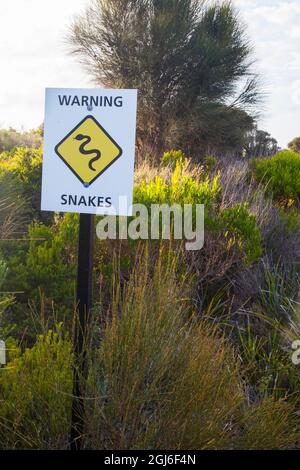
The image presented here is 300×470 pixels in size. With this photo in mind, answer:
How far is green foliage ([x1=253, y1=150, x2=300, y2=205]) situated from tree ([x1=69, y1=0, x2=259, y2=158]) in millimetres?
6118

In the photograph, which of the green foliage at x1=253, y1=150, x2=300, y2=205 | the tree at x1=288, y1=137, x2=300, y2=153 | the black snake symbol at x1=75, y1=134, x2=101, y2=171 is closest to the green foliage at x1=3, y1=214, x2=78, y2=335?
the black snake symbol at x1=75, y1=134, x2=101, y2=171

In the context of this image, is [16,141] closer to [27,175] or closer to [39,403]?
[27,175]

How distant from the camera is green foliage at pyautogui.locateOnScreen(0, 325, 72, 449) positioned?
3.08 m

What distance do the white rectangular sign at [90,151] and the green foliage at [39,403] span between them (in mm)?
745

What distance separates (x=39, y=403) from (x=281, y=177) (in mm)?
8397

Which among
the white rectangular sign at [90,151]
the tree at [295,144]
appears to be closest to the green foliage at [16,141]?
the white rectangular sign at [90,151]

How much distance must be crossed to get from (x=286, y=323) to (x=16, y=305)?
2.07 m

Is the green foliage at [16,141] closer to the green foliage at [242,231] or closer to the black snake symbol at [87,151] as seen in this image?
the green foliage at [242,231]

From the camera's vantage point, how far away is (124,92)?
325 centimetres

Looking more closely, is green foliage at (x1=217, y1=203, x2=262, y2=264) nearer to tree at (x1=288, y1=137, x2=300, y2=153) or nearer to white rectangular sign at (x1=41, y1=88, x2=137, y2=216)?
white rectangular sign at (x1=41, y1=88, x2=137, y2=216)

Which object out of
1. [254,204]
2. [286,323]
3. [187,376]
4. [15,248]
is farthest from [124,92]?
[254,204]

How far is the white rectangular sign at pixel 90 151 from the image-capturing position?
10.7 feet

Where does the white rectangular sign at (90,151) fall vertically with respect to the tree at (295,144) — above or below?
below
